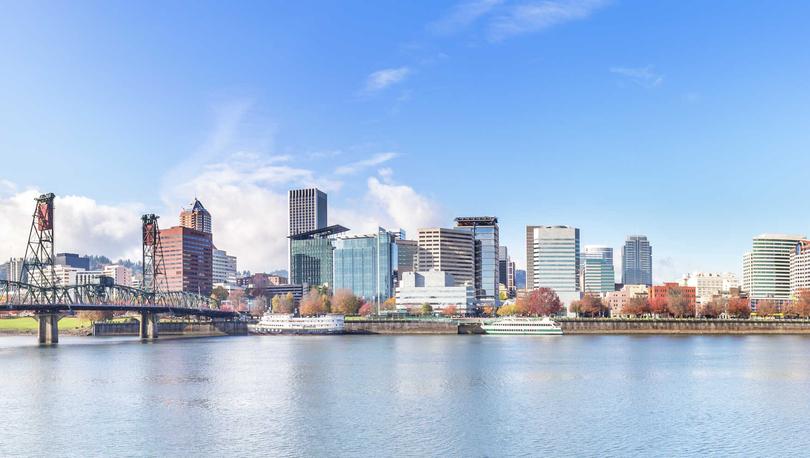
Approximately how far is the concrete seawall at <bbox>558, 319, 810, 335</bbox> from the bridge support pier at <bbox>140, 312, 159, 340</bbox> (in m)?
74.2

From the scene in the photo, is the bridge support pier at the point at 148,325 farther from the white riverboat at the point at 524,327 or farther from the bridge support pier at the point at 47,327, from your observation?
the white riverboat at the point at 524,327

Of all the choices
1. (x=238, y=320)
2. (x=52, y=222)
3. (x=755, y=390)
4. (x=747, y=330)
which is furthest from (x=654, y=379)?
(x=238, y=320)

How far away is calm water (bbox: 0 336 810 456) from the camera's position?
41.4 meters

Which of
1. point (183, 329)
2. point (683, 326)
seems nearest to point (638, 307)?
point (683, 326)

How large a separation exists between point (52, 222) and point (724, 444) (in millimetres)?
119409

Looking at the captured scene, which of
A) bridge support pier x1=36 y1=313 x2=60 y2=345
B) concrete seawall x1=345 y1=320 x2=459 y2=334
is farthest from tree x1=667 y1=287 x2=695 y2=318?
bridge support pier x1=36 y1=313 x2=60 y2=345

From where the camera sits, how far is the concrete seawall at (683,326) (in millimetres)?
150750

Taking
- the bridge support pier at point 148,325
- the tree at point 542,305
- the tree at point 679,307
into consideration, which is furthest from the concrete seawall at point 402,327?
the tree at point 679,307

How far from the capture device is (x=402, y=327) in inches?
6260

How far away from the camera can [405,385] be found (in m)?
63.0

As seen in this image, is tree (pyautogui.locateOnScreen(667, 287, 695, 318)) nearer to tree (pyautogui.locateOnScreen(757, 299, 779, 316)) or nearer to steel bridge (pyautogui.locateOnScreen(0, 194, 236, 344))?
tree (pyautogui.locateOnScreen(757, 299, 779, 316))

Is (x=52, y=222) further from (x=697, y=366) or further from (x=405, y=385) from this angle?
(x=697, y=366)

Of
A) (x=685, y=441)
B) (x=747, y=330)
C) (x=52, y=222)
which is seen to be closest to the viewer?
(x=685, y=441)

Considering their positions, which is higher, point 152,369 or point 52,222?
point 52,222
